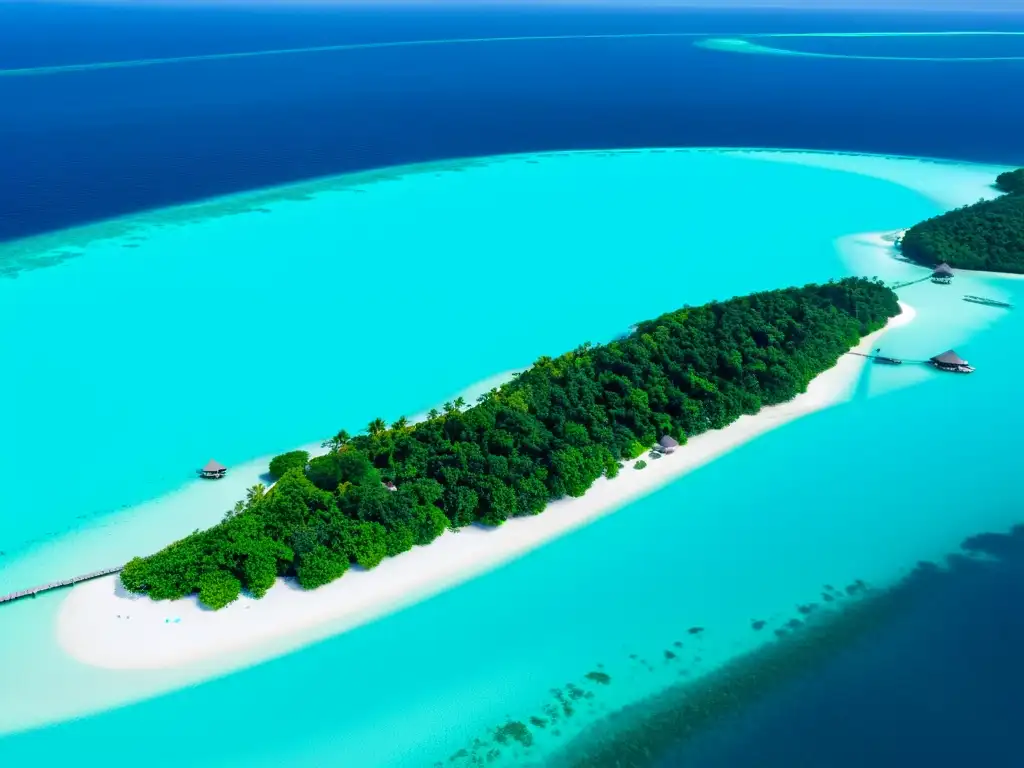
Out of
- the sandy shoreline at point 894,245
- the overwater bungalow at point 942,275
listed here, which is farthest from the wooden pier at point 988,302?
the sandy shoreline at point 894,245

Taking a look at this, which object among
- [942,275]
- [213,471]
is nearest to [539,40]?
[942,275]

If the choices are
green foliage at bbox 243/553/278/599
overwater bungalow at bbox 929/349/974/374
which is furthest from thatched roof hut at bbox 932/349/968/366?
green foliage at bbox 243/553/278/599

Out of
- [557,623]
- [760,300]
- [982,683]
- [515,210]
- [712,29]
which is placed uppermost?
[712,29]

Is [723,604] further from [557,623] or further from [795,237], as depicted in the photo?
[795,237]

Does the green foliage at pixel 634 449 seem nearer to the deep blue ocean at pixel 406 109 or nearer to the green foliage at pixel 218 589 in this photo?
the green foliage at pixel 218 589

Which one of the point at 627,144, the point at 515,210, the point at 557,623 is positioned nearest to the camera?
the point at 557,623

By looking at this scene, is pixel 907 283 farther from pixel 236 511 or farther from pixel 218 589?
pixel 218 589

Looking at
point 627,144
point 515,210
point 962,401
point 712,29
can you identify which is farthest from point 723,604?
point 712,29
